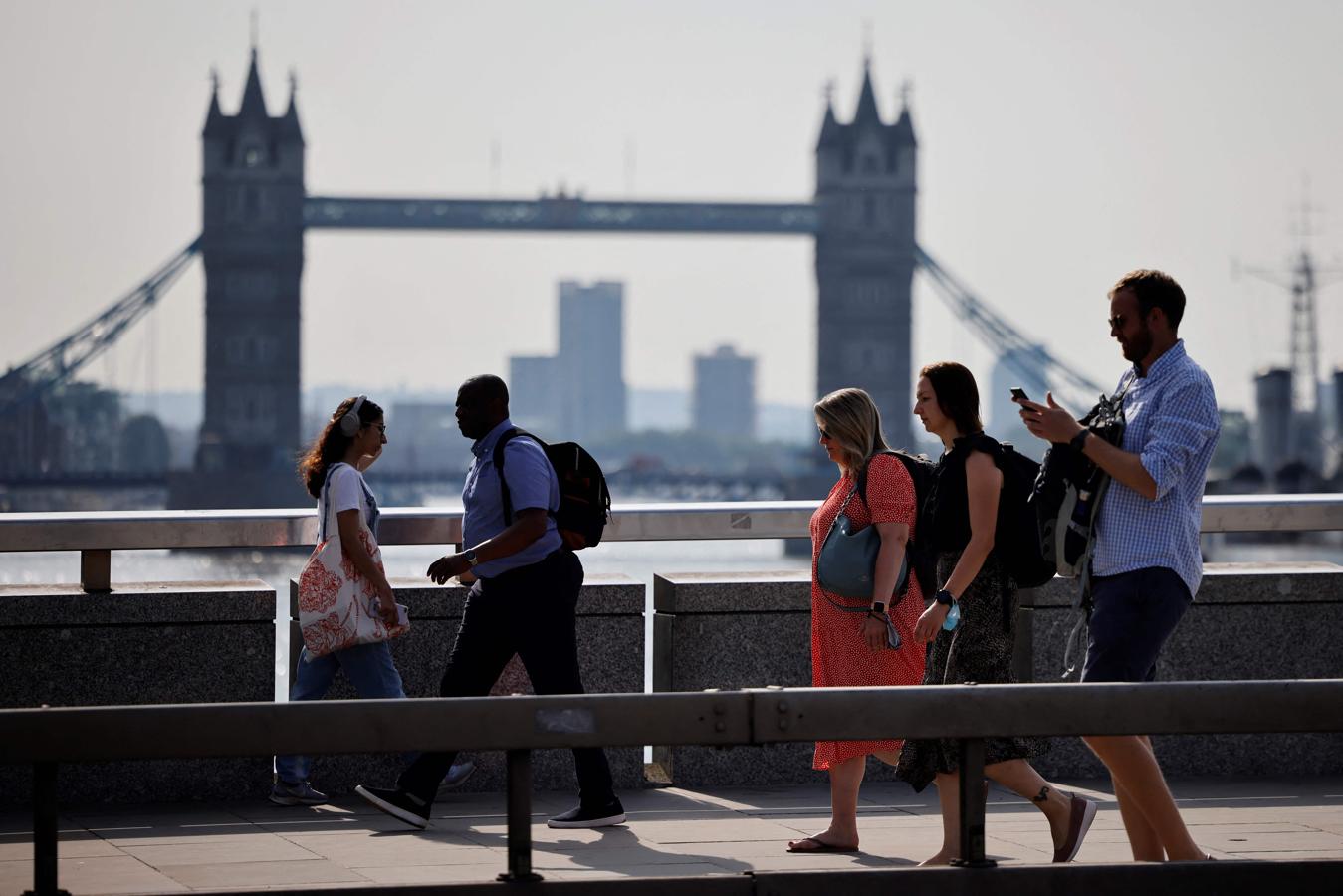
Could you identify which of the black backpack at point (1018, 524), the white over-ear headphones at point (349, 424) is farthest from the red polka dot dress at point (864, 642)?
the white over-ear headphones at point (349, 424)

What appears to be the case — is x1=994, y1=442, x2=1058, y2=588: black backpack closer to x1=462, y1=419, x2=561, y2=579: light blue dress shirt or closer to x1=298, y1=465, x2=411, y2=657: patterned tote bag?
x1=462, y1=419, x2=561, y2=579: light blue dress shirt

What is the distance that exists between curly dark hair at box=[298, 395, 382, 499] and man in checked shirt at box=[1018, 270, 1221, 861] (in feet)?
5.96

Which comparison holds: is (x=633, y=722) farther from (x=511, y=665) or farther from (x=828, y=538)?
(x=511, y=665)

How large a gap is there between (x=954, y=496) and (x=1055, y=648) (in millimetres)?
1366

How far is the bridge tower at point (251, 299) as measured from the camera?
7269cm

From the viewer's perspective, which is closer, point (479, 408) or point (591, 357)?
point (479, 408)

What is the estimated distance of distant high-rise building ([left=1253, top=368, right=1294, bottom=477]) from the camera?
60.3 metres

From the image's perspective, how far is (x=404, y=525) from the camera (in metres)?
5.07

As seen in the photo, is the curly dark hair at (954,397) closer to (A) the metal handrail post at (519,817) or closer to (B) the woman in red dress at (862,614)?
(B) the woman in red dress at (862,614)

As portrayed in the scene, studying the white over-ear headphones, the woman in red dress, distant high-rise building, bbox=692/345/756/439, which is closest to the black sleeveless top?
the woman in red dress

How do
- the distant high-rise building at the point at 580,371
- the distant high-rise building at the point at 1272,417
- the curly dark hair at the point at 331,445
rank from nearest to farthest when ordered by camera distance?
the curly dark hair at the point at 331,445, the distant high-rise building at the point at 1272,417, the distant high-rise building at the point at 580,371

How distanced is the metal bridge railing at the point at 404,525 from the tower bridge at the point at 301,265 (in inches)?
2567

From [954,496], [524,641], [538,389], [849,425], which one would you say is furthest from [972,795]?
[538,389]

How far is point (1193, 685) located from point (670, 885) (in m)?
0.85
